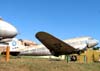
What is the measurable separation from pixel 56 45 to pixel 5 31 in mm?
15349

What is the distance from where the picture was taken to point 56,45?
40.6m

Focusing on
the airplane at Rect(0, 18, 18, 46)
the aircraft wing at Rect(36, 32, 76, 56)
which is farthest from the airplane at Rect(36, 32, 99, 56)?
the airplane at Rect(0, 18, 18, 46)

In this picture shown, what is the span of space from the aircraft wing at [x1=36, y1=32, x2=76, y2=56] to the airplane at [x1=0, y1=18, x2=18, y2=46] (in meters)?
11.6

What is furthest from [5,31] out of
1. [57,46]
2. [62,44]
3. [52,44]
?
[57,46]

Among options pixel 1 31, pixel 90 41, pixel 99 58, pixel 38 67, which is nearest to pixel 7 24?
pixel 1 31

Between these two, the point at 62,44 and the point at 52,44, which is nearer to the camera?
the point at 62,44

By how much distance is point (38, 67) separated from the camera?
716 inches

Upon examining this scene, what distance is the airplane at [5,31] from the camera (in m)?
26.0

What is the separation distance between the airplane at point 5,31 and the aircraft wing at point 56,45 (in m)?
11.6

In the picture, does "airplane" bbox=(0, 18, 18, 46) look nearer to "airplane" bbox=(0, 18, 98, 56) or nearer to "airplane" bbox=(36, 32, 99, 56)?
"airplane" bbox=(0, 18, 98, 56)

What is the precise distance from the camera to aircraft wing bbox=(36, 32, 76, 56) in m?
39.2

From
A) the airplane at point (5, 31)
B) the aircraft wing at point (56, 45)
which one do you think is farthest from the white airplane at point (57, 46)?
the airplane at point (5, 31)

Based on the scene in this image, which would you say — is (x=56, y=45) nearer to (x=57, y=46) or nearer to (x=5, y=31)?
(x=57, y=46)

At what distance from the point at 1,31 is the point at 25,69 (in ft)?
31.0
